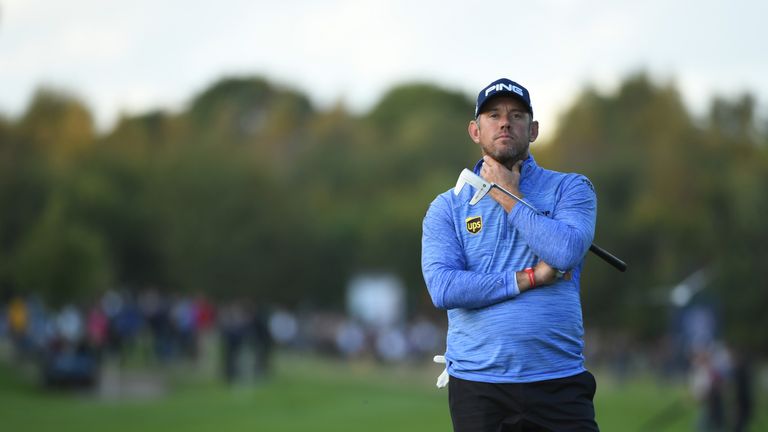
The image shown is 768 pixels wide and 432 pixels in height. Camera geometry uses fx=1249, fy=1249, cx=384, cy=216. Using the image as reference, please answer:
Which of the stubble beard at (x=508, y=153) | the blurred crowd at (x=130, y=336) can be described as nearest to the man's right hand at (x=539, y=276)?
the stubble beard at (x=508, y=153)

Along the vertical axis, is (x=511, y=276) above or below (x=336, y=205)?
below

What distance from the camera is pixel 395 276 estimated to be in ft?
242

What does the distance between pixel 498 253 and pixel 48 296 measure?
1397 inches

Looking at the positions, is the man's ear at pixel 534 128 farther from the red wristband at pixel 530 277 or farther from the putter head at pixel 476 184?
the red wristband at pixel 530 277

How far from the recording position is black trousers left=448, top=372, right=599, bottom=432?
494 centimetres

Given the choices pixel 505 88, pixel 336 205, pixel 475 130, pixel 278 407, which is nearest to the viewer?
pixel 505 88

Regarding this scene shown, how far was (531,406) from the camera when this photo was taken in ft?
16.2

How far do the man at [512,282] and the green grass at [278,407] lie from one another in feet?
60.7

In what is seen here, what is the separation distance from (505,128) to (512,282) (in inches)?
25.8

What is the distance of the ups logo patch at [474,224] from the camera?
204 inches

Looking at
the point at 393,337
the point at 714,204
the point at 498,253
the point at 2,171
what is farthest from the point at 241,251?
the point at 498,253

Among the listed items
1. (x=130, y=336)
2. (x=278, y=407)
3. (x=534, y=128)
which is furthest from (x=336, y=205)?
(x=534, y=128)

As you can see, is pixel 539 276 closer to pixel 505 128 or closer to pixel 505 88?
pixel 505 128

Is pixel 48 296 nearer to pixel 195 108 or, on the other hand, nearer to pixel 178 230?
pixel 178 230
